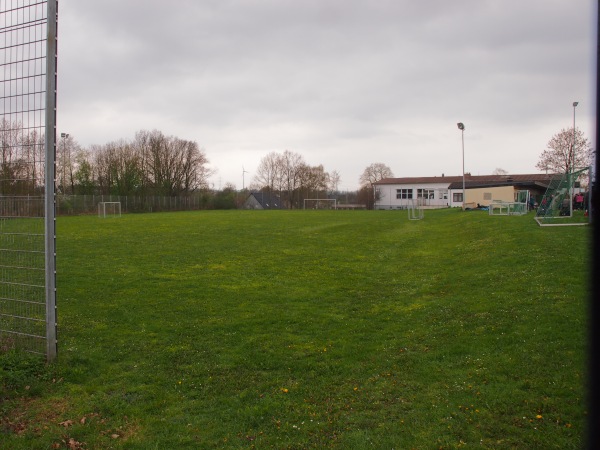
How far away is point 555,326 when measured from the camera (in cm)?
666

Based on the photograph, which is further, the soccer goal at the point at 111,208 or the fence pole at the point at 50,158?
the soccer goal at the point at 111,208

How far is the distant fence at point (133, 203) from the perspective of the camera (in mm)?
47466

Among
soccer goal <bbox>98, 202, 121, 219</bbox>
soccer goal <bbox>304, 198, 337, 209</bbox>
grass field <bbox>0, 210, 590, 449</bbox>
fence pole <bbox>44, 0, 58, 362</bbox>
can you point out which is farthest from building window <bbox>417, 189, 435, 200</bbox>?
fence pole <bbox>44, 0, 58, 362</bbox>

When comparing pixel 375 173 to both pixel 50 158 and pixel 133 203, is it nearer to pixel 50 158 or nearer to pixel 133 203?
pixel 133 203

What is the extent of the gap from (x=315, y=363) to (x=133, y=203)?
62.4 meters

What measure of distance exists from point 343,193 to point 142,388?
93230mm

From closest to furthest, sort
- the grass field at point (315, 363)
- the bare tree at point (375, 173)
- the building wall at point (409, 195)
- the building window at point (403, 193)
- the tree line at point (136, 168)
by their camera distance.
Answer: the grass field at point (315, 363) < the tree line at point (136, 168) < the building wall at point (409, 195) < the building window at point (403, 193) < the bare tree at point (375, 173)

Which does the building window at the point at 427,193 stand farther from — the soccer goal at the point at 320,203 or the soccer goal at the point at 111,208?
the soccer goal at the point at 111,208

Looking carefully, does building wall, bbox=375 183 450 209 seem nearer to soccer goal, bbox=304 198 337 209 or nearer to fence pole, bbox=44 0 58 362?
soccer goal, bbox=304 198 337 209

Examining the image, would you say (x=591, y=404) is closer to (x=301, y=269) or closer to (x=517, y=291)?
(x=517, y=291)

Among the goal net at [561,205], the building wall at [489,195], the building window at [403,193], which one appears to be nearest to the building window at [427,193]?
the building window at [403,193]

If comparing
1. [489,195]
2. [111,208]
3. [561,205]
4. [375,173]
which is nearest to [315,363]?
[561,205]

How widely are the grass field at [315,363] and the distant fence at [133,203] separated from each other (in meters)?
38.2

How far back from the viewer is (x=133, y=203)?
6425 cm
